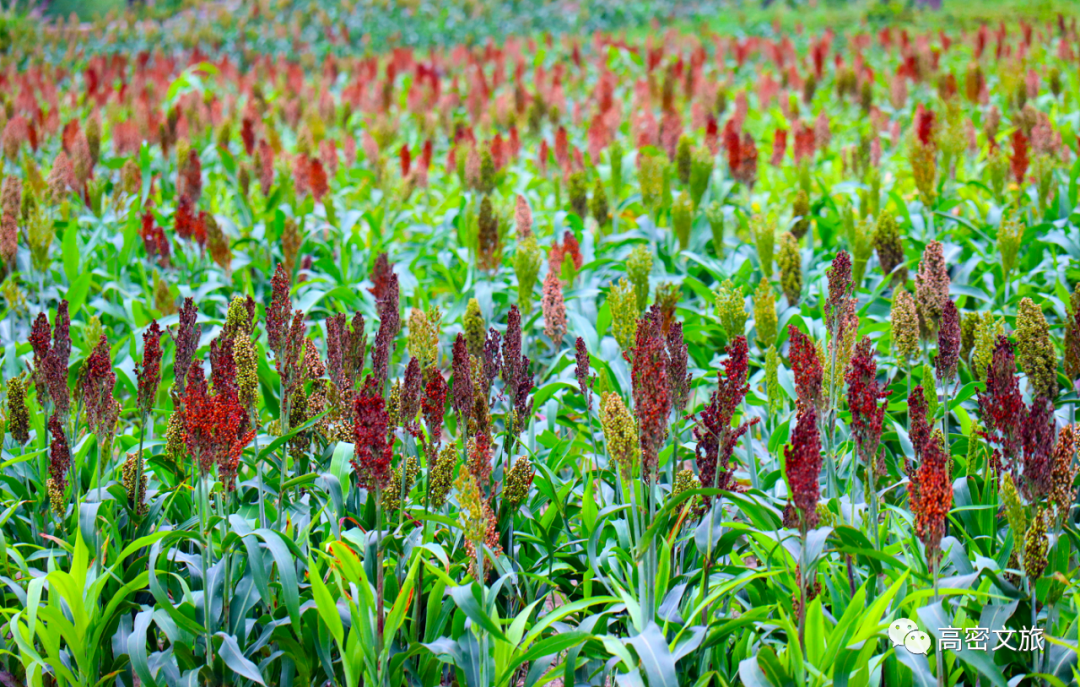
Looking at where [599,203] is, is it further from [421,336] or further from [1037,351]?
[1037,351]

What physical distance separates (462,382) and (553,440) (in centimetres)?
90

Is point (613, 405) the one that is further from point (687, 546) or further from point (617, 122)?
point (617, 122)

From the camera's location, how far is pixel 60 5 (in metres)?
19.7

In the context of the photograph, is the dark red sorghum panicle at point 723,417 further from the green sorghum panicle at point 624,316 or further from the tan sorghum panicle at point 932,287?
the tan sorghum panicle at point 932,287

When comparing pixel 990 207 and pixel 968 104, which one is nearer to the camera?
pixel 990 207

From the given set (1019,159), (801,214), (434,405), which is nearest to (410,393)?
(434,405)

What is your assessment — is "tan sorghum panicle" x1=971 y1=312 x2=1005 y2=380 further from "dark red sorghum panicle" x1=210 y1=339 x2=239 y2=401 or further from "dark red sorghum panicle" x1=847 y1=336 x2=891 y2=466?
"dark red sorghum panicle" x1=210 y1=339 x2=239 y2=401

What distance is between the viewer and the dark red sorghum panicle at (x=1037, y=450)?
216 cm

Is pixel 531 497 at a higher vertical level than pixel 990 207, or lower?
lower

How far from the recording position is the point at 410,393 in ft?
8.14

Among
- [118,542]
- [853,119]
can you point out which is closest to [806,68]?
[853,119]

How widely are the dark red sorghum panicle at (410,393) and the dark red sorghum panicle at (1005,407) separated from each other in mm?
1573

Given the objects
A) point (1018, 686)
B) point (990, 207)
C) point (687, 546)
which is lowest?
point (1018, 686)

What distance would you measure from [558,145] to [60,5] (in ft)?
59.1
